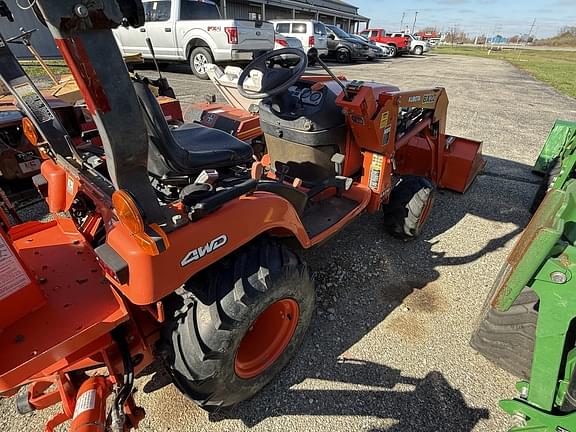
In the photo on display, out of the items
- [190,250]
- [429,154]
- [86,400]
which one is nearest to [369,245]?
[429,154]

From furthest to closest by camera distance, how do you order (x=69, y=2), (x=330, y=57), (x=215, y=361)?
(x=330, y=57) < (x=215, y=361) < (x=69, y=2)

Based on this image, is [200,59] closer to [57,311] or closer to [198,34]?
[198,34]

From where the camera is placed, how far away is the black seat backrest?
149 centimetres

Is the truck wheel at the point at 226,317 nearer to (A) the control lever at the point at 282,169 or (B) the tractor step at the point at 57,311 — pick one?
(B) the tractor step at the point at 57,311

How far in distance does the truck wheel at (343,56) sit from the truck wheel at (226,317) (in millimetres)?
18146

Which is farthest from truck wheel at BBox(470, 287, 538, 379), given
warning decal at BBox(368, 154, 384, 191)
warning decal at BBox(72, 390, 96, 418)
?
warning decal at BBox(72, 390, 96, 418)

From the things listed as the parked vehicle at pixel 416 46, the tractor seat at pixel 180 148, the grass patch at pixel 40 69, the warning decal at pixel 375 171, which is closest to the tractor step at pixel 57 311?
the tractor seat at pixel 180 148

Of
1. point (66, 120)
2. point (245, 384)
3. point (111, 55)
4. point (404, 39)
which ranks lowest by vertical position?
point (404, 39)

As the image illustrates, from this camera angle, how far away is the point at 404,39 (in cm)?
2644

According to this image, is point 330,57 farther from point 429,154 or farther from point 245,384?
point 245,384

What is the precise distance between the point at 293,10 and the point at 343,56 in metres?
8.36

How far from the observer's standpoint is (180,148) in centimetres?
164

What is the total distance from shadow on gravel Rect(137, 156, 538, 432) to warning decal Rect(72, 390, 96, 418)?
24.9 inches

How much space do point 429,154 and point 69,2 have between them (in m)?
3.74
